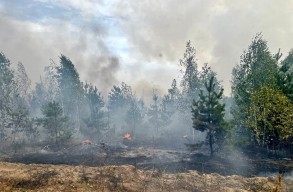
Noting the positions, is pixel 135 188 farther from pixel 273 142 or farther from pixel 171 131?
pixel 171 131

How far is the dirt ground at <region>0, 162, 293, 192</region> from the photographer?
76.3ft

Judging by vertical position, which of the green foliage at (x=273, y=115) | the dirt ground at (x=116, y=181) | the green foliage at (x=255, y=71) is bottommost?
the dirt ground at (x=116, y=181)

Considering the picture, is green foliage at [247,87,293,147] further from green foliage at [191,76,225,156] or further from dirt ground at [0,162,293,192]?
dirt ground at [0,162,293,192]

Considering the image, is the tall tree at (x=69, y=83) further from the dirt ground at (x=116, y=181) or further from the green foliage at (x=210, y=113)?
the dirt ground at (x=116, y=181)

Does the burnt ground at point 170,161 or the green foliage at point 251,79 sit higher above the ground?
the green foliage at point 251,79

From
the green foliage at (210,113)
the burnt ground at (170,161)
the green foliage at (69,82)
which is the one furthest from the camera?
the green foliage at (69,82)

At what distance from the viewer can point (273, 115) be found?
3406 cm

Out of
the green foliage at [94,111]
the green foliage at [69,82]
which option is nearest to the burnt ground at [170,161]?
the green foliage at [94,111]

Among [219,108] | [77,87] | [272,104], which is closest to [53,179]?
[219,108]

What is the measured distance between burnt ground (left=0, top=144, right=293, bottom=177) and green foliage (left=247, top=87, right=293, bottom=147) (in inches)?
133

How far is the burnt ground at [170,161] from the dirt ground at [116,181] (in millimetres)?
6773

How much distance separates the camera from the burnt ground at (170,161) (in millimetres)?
34844

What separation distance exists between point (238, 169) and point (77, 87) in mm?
52206

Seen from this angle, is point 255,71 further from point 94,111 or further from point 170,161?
point 94,111
